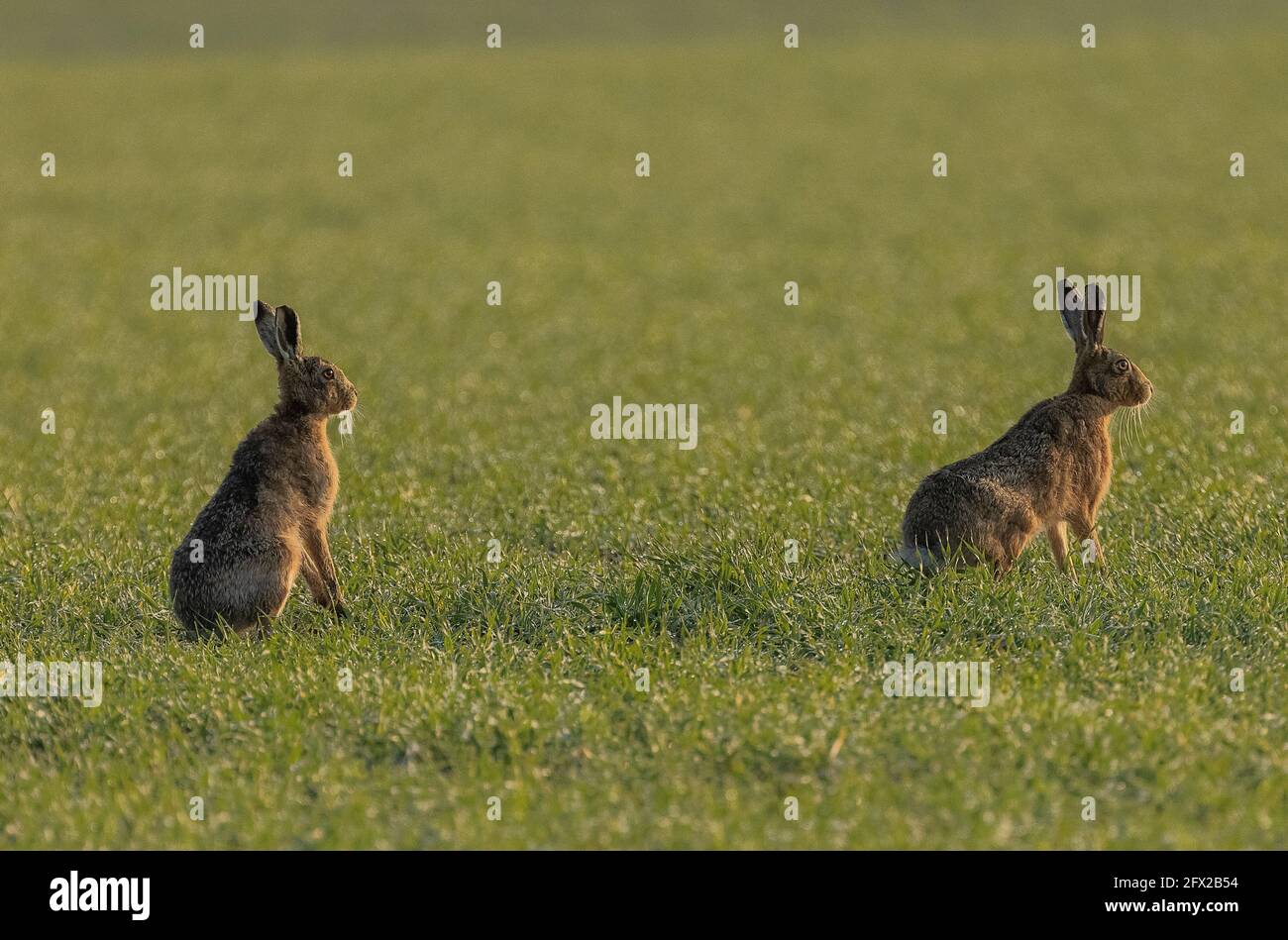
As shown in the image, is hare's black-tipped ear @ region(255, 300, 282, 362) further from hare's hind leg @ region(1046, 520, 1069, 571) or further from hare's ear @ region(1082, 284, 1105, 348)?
hare's ear @ region(1082, 284, 1105, 348)

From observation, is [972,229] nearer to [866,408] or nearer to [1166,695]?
[866,408]

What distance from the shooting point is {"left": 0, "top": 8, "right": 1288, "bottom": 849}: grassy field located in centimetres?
694

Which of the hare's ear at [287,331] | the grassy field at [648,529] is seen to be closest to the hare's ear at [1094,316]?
the grassy field at [648,529]

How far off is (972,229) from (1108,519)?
885 inches

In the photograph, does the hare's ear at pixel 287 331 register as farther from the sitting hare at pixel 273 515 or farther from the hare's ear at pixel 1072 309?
the hare's ear at pixel 1072 309

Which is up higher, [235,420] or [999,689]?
[235,420]

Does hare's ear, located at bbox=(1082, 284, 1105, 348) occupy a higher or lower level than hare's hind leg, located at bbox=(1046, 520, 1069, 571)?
higher

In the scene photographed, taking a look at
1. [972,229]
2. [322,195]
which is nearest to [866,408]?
[972,229]

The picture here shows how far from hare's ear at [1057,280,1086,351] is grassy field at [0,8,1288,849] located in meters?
1.34

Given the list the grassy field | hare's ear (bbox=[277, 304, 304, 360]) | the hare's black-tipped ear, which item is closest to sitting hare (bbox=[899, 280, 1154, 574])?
the grassy field

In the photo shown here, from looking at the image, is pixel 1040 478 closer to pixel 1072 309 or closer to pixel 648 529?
pixel 1072 309

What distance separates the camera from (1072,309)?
966 cm

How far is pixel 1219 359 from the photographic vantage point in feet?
59.4

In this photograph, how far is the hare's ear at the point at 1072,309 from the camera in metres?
9.59
